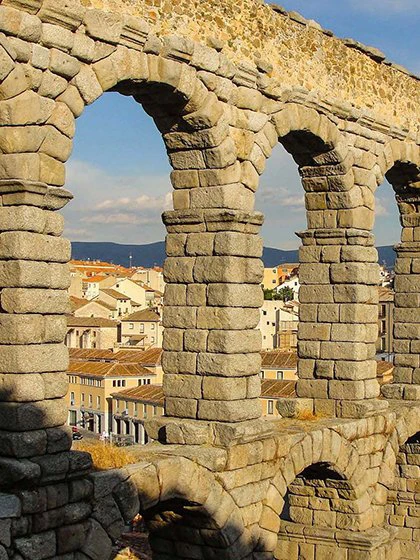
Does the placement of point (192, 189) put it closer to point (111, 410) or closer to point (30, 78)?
point (30, 78)

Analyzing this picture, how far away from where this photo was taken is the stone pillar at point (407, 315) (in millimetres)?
20500

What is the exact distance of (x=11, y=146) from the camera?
11.1m

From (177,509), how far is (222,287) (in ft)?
9.64

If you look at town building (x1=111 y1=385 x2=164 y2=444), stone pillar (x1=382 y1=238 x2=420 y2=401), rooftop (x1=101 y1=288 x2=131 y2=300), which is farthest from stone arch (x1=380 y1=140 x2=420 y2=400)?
rooftop (x1=101 y1=288 x2=131 y2=300)

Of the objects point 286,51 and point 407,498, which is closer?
point 286,51

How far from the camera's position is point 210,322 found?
46.0 ft

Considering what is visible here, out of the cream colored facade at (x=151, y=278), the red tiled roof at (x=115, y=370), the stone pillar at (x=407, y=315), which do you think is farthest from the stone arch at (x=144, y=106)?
the cream colored facade at (x=151, y=278)

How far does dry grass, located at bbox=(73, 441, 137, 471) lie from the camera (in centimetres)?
1248

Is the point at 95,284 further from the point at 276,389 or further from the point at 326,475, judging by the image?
the point at 326,475

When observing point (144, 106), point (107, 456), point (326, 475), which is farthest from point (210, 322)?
point (326, 475)

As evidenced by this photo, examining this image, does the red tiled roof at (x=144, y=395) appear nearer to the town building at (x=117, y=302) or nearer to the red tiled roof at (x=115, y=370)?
the red tiled roof at (x=115, y=370)

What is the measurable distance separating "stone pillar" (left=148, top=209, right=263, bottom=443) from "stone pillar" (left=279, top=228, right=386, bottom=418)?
3.10 meters

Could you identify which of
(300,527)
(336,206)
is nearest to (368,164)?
(336,206)

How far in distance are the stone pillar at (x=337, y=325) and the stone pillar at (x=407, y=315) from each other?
296 centimetres
